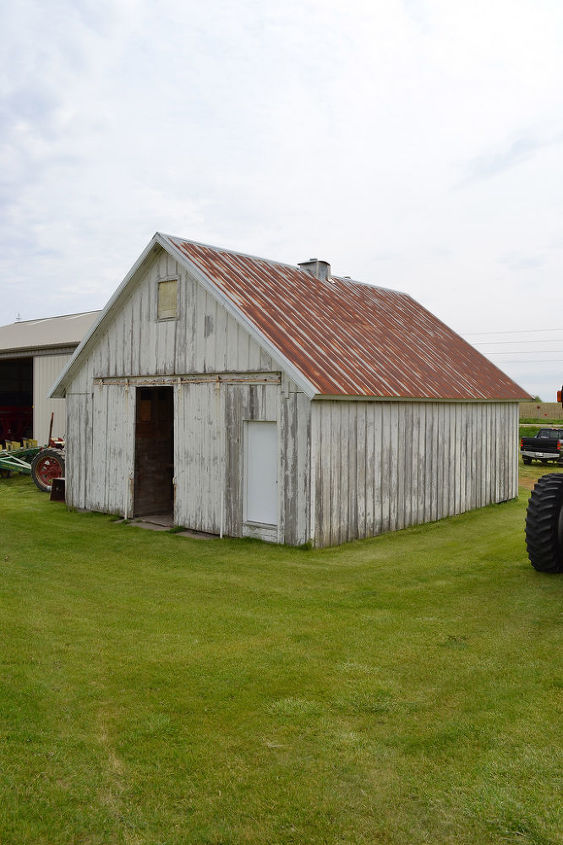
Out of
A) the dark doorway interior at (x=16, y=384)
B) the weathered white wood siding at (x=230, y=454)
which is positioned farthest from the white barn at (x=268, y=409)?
the dark doorway interior at (x=16, y=384)

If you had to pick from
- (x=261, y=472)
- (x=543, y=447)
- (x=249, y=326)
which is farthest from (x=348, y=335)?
(x=543, y=447)

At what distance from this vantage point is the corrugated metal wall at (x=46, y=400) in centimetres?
2609

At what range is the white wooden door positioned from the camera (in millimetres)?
13227

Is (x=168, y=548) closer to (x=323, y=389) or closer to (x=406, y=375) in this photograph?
(x=323, y=389)

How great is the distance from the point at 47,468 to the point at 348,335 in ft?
34.0

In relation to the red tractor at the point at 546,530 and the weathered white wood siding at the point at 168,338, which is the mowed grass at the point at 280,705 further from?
the weathered white wood siding at the point at 168,338

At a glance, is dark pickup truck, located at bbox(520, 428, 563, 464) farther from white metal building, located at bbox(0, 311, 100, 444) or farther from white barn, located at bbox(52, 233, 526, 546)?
white metal building, located at bbox(0, 311, 100, 444)

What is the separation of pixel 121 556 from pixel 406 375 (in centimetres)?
706

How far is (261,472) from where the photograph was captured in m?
13.4

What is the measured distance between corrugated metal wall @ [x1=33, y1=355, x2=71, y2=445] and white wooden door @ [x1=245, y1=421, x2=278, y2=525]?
1421 centimetres

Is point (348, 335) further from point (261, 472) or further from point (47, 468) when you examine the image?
point (47, 468)

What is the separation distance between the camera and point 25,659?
273 inches

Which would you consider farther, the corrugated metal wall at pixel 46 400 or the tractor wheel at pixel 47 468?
the corrugated metal wall at pixel 46 400

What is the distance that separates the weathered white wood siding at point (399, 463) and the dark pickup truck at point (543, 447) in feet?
40.7
